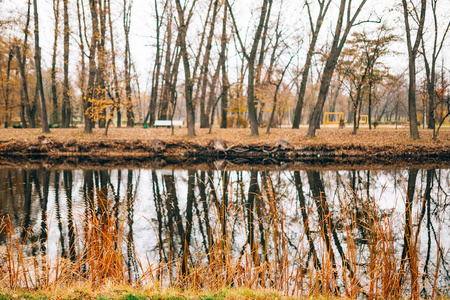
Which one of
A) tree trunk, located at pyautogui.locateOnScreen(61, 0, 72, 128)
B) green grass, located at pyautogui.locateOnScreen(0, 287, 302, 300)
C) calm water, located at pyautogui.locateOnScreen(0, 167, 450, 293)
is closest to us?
green grass, located at pyautogui.locateOnScreen(0, 287, 302, 300)

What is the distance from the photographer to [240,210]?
5.27m

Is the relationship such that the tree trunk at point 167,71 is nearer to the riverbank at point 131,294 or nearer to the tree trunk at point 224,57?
the tree trunk at point 224,57

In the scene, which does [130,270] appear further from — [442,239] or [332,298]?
[442,239]

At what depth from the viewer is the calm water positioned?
13.3ft

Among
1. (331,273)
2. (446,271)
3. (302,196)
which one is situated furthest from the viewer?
(302,196)

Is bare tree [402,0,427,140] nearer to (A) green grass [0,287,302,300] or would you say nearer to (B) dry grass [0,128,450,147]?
(B) dry grass [0,128,450,147]

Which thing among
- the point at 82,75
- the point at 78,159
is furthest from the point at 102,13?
the point at 78,159

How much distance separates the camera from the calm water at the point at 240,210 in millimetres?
4043

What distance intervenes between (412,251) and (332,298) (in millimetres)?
1025

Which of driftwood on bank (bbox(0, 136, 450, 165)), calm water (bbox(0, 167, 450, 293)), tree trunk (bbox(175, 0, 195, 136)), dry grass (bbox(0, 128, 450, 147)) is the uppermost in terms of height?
tree trunk (bbox(175, 0, 195, 136))

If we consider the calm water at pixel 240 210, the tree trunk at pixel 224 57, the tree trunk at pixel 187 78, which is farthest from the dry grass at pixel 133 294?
the tree trunk at pixel 224 57

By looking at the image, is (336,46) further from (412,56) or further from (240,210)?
(240,210)

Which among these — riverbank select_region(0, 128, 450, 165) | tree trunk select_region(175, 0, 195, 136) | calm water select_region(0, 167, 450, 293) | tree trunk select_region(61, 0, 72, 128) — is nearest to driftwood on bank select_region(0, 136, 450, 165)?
riverbank select_region(0, 128, 450, 165)

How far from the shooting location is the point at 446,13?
19.6 metres
